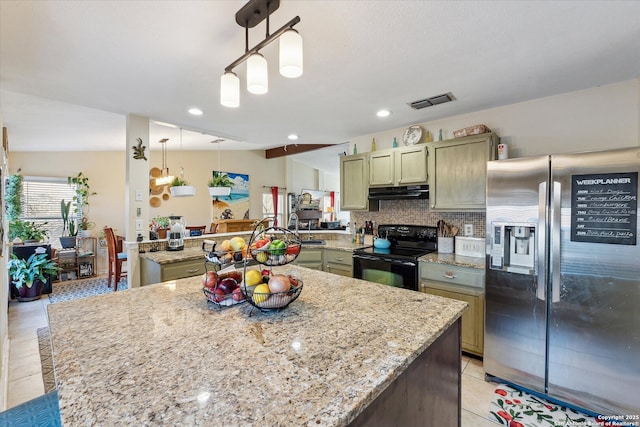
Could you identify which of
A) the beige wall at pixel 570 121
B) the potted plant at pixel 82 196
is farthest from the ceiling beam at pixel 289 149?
the potted plant at pixel 82 196

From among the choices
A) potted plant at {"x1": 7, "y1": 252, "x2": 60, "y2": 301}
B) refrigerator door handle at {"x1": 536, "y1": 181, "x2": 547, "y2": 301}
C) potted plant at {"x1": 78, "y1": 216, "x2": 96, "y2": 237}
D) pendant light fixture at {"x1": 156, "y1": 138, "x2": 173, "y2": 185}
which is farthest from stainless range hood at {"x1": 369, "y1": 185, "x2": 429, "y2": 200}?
potted plant at {"x1": 78, "y1": 216, "x2": 96, "y2": 237}

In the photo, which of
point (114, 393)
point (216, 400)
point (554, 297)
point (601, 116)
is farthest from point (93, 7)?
point (601, 116)

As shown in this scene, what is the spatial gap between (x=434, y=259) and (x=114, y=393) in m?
2.55

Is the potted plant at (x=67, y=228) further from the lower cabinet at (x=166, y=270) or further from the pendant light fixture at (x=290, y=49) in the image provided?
the pendant light fixture at (x=290, y=49)

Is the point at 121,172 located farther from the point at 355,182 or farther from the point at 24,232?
the point at 355,182

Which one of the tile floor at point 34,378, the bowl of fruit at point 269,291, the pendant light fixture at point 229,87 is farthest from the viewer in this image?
the tile floor at point 34,378

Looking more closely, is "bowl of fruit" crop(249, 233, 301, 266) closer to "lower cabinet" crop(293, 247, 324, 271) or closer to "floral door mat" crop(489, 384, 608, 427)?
"floral door mat" crop(489, 384, 608, 427)

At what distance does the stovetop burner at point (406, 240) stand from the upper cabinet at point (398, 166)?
1.88 feet

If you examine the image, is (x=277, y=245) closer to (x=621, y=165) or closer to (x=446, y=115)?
(x=621, y=165)

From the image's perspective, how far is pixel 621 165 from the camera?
1.73m

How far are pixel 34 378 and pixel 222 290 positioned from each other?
245cm

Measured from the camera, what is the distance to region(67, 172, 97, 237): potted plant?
552cm

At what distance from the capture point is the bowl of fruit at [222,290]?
4.20 feet

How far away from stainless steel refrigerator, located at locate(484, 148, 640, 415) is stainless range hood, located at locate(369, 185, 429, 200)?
0.91 meters
